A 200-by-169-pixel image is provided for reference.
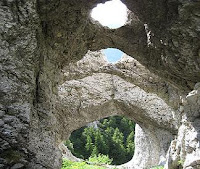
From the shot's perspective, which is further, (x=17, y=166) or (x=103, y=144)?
(x=103, y=144)

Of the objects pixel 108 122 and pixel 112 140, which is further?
pixel 108 122

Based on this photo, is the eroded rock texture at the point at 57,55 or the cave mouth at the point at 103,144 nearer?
the eroded rock texture at the point at 57,55

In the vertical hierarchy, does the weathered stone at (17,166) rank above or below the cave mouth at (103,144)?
below

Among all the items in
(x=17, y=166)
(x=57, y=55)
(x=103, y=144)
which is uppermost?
(x=57, y=55)

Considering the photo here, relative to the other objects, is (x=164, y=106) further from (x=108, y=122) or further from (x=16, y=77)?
(x=108, y=122)

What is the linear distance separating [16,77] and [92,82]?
770 cm

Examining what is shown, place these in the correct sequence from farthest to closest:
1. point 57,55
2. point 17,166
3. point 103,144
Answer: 1. point 103,144
2. point 57,55
3. point 17,166

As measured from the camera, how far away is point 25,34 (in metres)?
4.57

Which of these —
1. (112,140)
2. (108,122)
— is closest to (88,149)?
(112,140)

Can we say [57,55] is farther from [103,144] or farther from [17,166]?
[103,144]

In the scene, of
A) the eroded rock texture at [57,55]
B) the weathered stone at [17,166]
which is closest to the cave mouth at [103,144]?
the eroded rock texture at [57,55]

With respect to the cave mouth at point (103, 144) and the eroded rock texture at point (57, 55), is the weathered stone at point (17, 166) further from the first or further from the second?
the cave mouth at point (103, 144)

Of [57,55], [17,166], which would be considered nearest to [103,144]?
[57,55]

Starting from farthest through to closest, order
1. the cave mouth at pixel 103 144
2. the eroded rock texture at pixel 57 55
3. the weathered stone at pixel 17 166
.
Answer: the cave mouth at pixel 103 144, the eroded rock texture at pixel 57 55, the weathered stone at pixel 17 166
